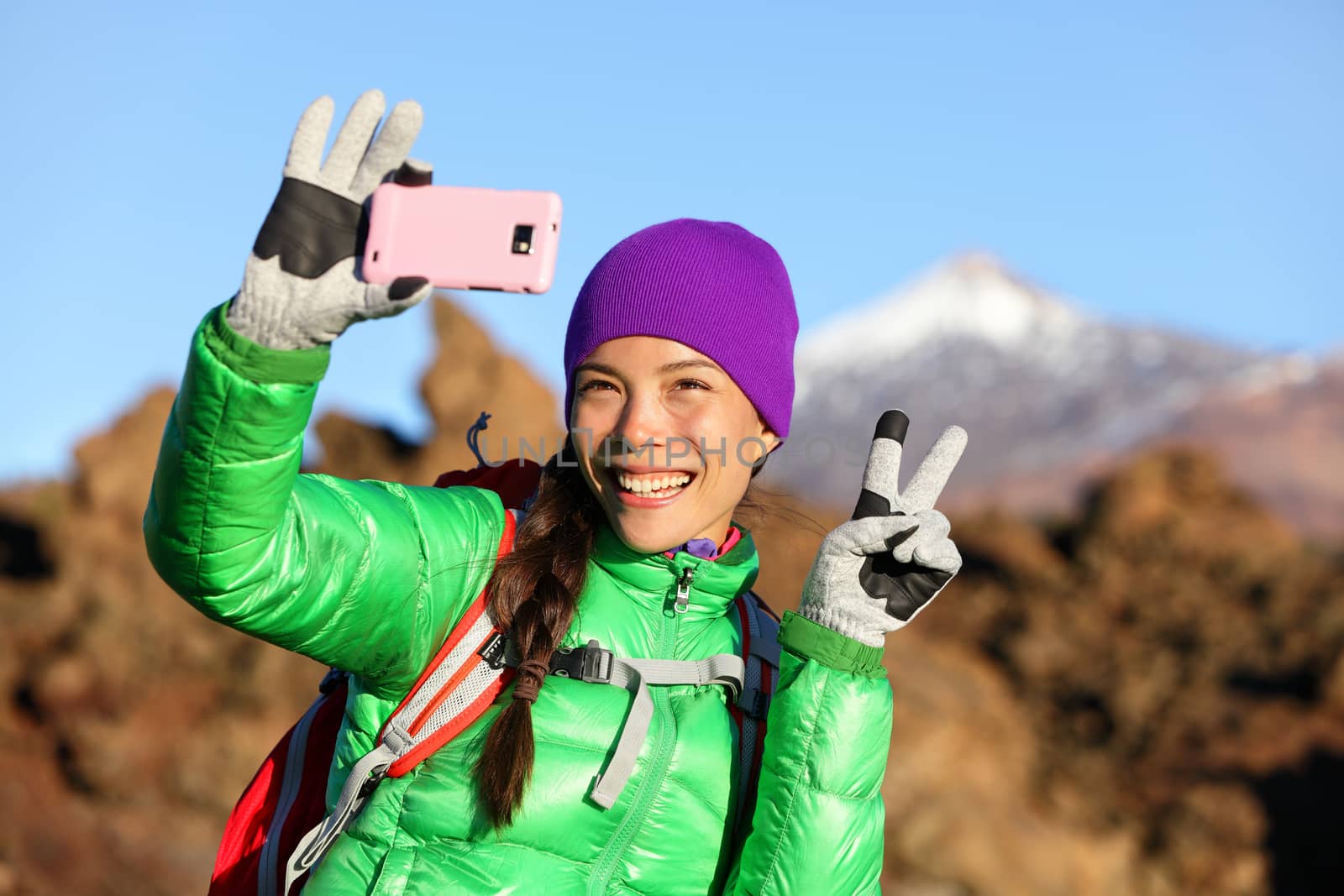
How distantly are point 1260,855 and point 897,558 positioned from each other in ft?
30.6

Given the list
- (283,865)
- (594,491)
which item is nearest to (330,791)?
(283,865)

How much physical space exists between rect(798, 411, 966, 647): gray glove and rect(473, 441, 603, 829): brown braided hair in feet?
1.41

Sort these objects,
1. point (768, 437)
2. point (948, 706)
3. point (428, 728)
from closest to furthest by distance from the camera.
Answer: point (428, 728)
point (768, 437)
point (948, 706)

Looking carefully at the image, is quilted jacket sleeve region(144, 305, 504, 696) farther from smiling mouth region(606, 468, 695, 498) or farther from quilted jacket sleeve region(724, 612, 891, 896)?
quilted jacket sleeve region(724, 612, 891, 896)

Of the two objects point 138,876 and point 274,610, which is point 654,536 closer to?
point 274,610

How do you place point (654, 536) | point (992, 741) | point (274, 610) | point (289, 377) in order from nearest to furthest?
point (289, 377), point (274, 610), point (654, 536), point (992, 741)

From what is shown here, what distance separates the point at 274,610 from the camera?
6.15ft

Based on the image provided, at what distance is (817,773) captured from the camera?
216 centimetres

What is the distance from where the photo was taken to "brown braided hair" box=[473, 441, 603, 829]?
205cm

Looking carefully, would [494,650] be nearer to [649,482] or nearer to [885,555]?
[649,482]

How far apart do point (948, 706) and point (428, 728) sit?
9209 mm

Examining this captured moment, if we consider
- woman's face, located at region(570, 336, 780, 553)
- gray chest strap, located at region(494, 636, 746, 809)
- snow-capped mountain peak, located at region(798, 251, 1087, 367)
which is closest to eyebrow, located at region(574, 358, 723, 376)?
woman's face, located at region(570, 336, 780, 553)

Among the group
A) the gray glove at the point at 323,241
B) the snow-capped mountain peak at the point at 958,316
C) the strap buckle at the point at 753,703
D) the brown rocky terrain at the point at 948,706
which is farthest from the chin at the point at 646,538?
the snow-capped mountain peak at the point at 958,316

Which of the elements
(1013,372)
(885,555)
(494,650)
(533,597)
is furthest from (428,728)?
(1013,372)
